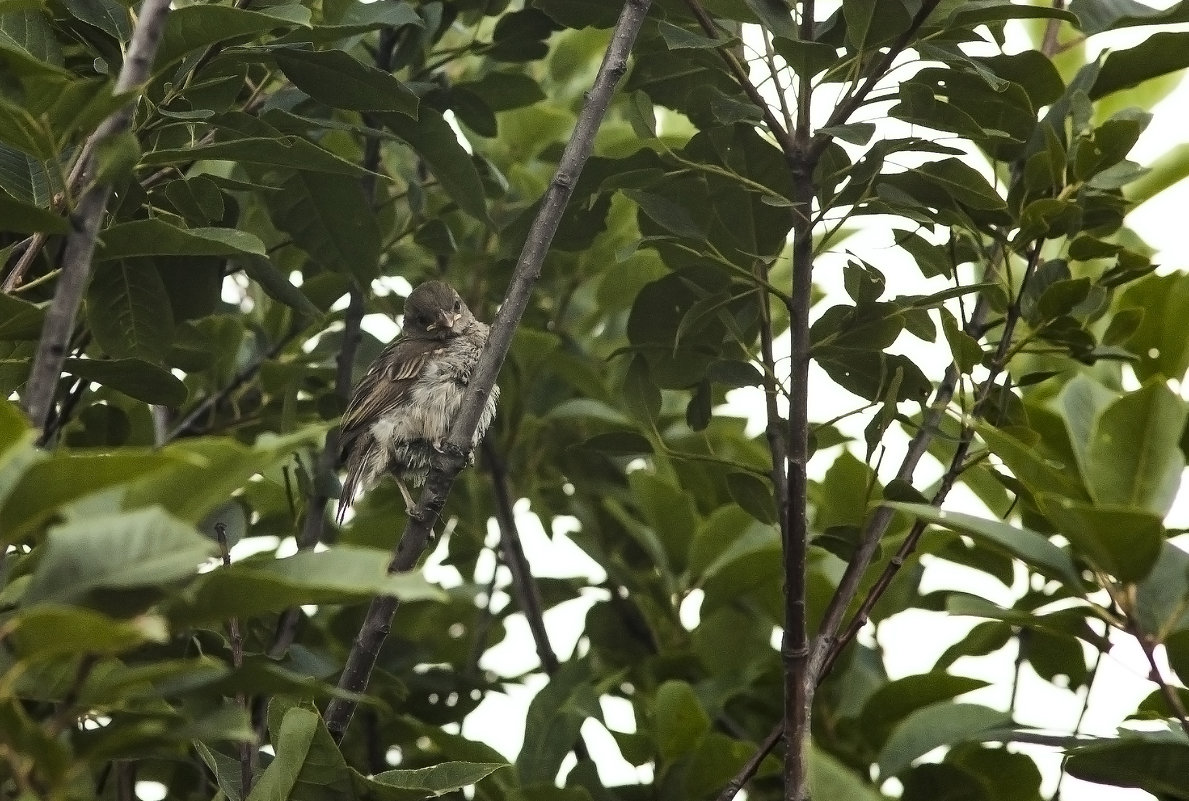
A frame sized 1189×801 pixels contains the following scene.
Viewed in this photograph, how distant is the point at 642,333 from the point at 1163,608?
4.88ft

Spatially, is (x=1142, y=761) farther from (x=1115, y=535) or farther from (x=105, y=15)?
(x=105, y=15)

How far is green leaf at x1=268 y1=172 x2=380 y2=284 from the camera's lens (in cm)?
320

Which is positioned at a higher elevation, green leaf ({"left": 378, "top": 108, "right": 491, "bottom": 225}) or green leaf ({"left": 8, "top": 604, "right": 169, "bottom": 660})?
green leaf ({"left": 378, "top": 108, "right": 491, "bottom": 225})

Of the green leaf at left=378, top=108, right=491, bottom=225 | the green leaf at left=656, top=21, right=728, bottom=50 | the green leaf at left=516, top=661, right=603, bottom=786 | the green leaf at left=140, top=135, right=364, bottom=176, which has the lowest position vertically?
the green leaf at left=516, top=661, right=603, bottom=786

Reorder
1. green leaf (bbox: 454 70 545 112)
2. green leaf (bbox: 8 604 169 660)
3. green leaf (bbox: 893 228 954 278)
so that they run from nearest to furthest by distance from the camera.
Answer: green leaf (bbox: 8 604 169 660) → green leaf (bbox: 893 228 954 278) → green leaf (bbox: 454 70 545 112)

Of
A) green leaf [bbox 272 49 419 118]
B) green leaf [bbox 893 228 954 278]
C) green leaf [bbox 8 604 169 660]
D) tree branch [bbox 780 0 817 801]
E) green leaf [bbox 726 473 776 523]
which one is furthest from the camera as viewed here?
green leaf [bbox 726 473 776 523]

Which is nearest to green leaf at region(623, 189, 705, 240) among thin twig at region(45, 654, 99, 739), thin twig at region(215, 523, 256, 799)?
thin twig at region(215, 523, 256, 799)

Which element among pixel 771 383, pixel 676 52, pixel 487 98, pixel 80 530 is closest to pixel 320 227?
pixel 487 98

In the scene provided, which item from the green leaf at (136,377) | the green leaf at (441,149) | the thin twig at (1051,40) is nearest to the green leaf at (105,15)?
the green leaf at (136,377)

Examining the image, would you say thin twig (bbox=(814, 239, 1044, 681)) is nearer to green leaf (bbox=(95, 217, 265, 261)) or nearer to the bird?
green leaf (bbox=(95, 217, 265, 261))

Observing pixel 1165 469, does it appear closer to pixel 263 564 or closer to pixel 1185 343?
pixel 1185 343

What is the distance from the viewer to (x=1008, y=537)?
72.5 inches

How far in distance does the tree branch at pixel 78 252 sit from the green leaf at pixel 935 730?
1.80m

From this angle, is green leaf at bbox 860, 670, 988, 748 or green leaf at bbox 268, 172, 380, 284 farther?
green leaf at bbox 268, 172, 380, 284
